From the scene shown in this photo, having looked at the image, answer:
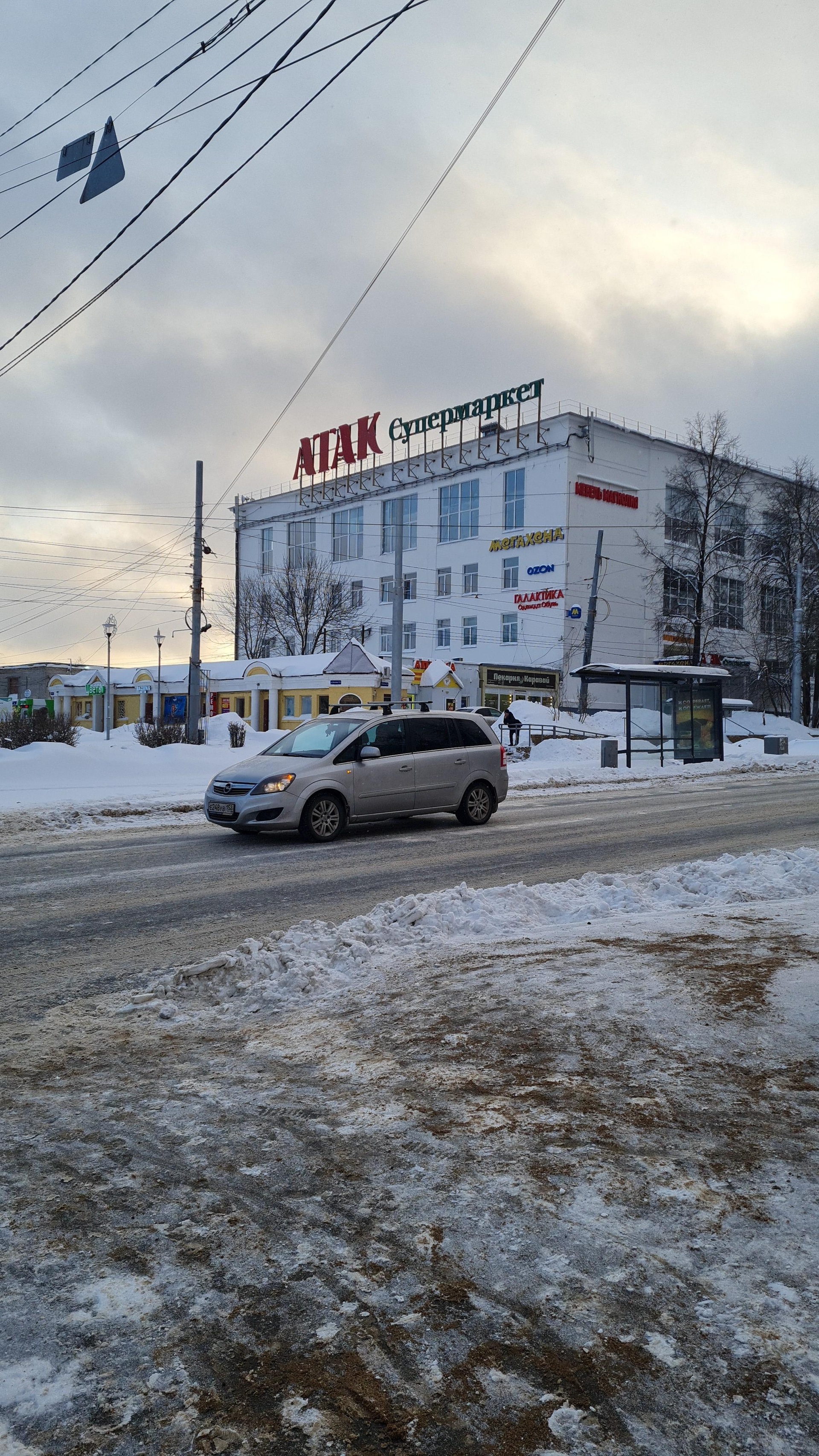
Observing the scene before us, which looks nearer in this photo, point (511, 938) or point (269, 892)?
point (511, 938)

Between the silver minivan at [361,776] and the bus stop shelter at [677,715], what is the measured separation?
46.9 ft

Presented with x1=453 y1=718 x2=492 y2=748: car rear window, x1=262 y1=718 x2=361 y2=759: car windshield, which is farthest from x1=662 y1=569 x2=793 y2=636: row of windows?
x1=262 y1=718 x2=361 y2=759: car windshield

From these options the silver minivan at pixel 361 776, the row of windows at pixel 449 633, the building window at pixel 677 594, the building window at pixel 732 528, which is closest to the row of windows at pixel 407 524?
the row of windows at pixel 449 633

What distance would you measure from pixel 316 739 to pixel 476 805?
2.62 m

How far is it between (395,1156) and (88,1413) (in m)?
1.33

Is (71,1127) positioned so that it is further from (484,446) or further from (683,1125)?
(484,446)

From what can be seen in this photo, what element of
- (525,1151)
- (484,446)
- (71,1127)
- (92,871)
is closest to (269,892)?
(92,871)

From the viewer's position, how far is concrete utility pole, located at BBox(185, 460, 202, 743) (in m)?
27.2

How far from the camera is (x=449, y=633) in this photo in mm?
67750

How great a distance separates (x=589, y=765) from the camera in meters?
27.1

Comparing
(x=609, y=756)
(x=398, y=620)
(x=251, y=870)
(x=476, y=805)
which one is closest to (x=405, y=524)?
(x=398, y=620)

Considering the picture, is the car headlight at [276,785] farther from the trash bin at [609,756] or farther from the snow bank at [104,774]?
the trash bin at [609,756]

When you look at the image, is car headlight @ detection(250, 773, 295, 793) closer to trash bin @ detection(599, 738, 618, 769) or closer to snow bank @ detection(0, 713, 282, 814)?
snow bank @ detection(0, 713, 282, 814)

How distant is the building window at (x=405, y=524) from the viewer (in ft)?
230
